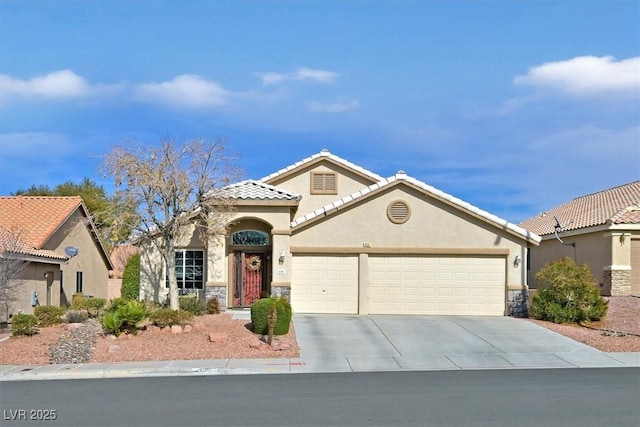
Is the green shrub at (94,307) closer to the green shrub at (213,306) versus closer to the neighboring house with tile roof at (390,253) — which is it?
the neighboring house with tile roof at (390,253)

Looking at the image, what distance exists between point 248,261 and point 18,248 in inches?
303

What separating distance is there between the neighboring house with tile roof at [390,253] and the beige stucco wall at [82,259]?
6665mm

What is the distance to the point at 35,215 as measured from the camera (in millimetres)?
28109

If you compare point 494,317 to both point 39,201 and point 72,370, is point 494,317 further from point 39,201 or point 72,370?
point 39,201

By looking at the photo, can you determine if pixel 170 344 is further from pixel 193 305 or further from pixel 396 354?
pixel 396 354

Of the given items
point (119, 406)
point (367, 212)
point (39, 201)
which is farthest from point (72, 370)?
point (39, 201)

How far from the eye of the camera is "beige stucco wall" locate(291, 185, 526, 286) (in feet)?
79.8

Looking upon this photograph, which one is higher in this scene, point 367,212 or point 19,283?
point 367,212

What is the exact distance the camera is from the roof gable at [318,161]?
97.9ft

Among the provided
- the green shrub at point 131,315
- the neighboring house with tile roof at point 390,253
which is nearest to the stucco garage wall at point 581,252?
the neighboring house with tile roof at point 390,253

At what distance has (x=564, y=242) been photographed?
106 ft

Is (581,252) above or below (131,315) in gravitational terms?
above

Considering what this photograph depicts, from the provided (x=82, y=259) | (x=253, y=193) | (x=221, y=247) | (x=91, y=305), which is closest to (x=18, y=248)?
(x=91, y=305)

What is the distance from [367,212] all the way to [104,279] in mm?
16571
